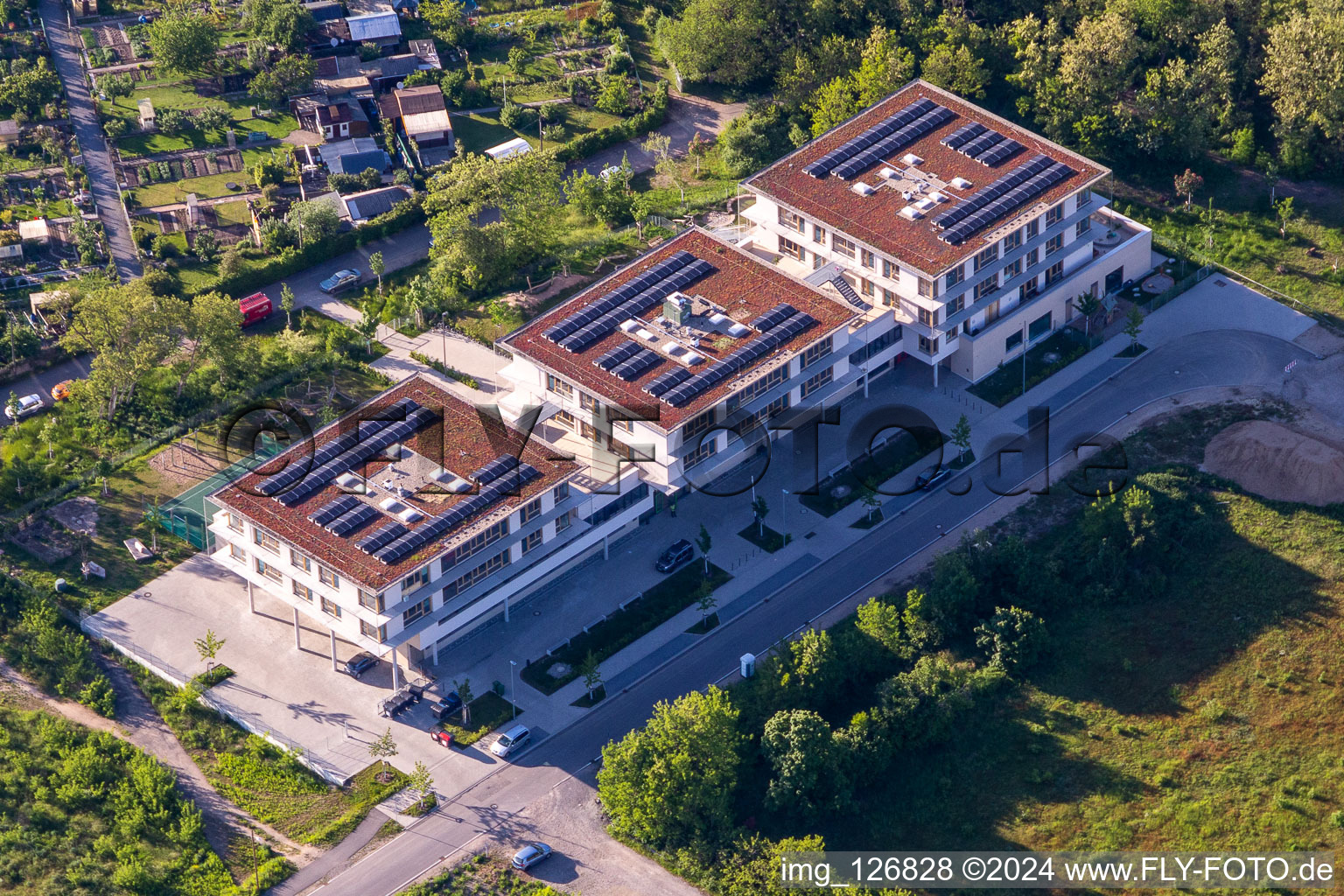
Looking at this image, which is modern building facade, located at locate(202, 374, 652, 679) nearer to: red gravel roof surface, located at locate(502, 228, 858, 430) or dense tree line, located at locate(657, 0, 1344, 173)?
red gravel roof surface, located at locate(502, 228, 858, 430)

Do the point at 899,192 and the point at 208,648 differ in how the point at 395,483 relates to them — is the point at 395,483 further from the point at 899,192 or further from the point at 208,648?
the point at 899,192

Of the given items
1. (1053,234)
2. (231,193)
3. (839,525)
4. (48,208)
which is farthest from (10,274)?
(1053,234)

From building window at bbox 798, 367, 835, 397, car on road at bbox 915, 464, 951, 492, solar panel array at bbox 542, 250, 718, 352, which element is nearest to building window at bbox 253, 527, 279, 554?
solar panel array at bbox 542, 250, 718, 352

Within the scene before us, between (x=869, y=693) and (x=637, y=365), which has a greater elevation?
(x=637, y=365)

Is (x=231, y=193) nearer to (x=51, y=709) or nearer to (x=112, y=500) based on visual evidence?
(x=112, y=500)

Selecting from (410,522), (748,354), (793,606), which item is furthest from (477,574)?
(748,354)

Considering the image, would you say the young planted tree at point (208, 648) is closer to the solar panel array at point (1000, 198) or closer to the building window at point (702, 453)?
the building window at point (702, 453)

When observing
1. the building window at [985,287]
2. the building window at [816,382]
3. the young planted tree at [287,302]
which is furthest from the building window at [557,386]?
the building window at [985,287]
